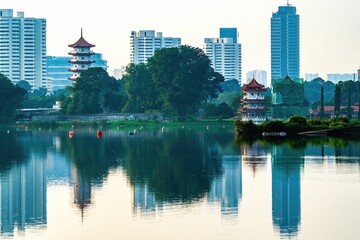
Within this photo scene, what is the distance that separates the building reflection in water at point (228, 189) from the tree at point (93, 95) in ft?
265

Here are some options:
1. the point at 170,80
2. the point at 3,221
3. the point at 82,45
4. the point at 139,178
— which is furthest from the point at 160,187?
the point at 82,45

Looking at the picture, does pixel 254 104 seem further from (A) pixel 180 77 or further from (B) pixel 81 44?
(B) pixel 81 44

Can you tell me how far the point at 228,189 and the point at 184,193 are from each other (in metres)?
2.75

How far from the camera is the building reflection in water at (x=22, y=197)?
36938 mm

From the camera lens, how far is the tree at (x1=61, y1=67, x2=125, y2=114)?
138 meters

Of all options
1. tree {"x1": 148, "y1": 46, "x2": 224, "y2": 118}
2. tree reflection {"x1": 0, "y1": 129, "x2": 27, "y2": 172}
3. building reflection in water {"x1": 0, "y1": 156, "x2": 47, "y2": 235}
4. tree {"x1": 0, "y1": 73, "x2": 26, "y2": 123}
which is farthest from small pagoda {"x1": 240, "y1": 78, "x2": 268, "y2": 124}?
building reflection in water {"x1": 0, "y1": 156, "x2": 47, "y2": 235}

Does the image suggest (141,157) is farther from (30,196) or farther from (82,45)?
(82,45)

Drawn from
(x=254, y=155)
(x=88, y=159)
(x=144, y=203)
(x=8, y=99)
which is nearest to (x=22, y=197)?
(x=144, y=203)

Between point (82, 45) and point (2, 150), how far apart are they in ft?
287

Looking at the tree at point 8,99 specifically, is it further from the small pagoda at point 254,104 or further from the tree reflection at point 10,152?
the tree reflection at point 10,152

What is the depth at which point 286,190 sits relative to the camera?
44.9 m

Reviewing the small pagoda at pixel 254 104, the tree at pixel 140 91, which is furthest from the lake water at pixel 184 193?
the tree at pixel 140 91

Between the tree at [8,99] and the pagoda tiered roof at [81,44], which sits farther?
the pagoda tiered roof at [81,44]

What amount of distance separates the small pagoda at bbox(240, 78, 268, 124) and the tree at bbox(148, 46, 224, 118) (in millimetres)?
8284
